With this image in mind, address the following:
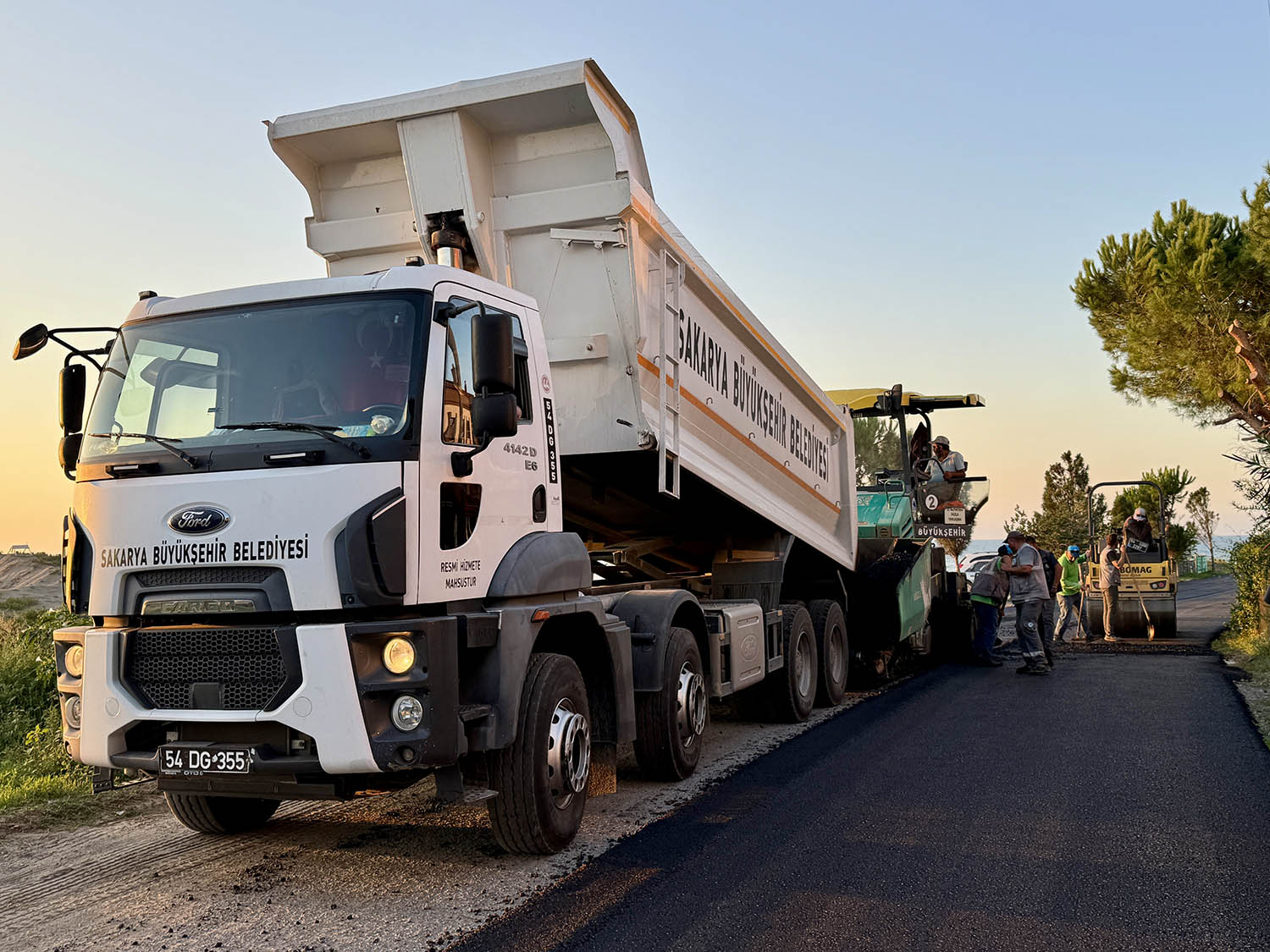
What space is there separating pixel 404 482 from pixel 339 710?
922mm

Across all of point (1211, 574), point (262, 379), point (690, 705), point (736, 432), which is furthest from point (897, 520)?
point (1211, 574)

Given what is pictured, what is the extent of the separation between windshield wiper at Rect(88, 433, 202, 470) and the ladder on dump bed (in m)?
2.83

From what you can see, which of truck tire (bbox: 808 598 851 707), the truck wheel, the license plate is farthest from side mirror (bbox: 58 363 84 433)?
truck tire (bbox: 808 598 851 707)

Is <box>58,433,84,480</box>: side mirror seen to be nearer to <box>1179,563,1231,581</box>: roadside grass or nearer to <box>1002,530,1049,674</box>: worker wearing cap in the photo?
<box>1002,530,1049,674</box>: worker wearing cap

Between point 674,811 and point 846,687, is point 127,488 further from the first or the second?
point 846,687

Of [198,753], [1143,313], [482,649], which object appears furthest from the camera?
[1143,313]

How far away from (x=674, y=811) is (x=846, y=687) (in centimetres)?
598

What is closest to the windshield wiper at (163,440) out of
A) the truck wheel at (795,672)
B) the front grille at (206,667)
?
the front grille at (206,667)

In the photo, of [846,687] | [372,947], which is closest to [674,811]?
[372,947]

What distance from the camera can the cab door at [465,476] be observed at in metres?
4.54

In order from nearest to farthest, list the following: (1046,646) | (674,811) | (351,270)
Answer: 1. (674,811)
2. (351,270)
3. (1046,646)

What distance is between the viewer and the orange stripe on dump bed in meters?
6.58

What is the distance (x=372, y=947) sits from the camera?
13.3ft

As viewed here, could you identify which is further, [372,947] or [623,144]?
[623,144]
